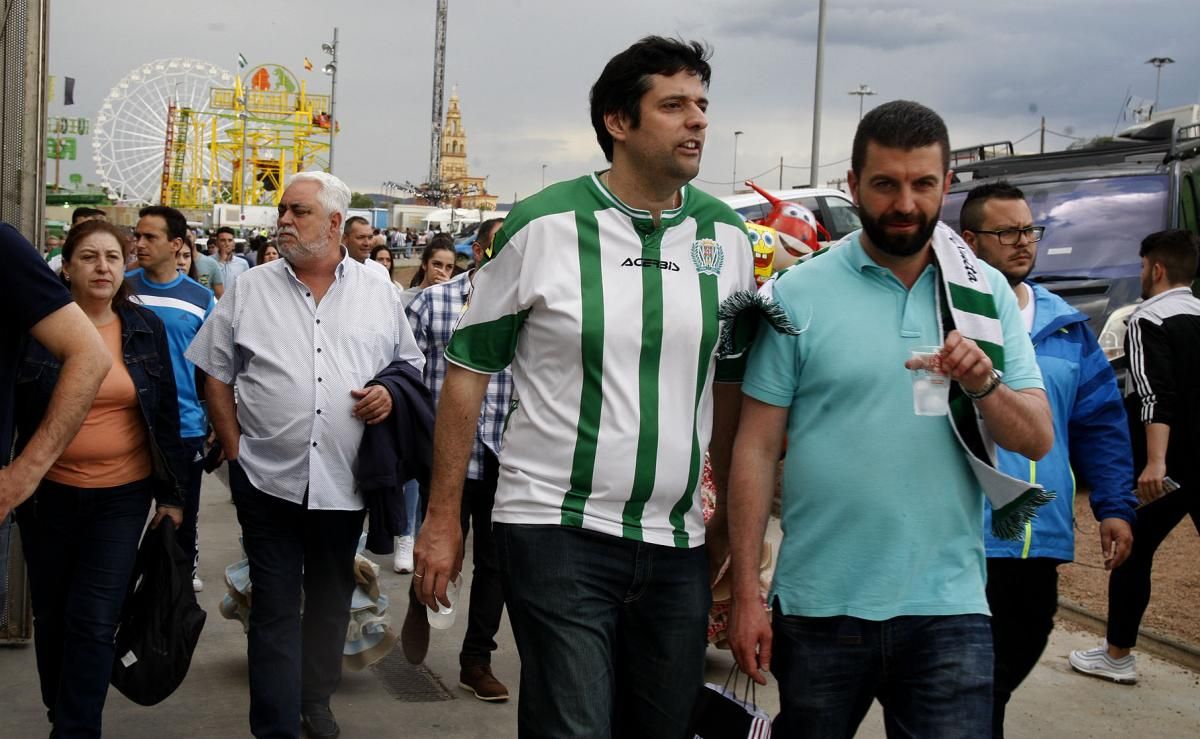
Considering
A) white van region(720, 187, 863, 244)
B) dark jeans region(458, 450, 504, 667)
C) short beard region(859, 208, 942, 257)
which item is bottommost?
dark jeans region(458, 450, 504, 667)

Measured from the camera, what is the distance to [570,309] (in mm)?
3244

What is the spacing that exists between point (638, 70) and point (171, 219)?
15.3 feet

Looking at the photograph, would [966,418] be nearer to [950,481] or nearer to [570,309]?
[950,481]

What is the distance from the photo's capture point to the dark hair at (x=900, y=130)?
3.09 meters

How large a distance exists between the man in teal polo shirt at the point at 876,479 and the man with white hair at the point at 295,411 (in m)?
2.15

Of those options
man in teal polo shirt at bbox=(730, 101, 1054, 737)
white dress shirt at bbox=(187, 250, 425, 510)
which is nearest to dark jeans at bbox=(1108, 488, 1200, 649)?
man in teal polo shirt at bbox=(730, 101, 1054, 737)

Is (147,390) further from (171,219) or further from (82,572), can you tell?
(171,219)

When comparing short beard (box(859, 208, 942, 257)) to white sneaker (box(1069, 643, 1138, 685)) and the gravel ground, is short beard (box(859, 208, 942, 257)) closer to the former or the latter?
white sneaker (box(1069, 643, 1138, 685))

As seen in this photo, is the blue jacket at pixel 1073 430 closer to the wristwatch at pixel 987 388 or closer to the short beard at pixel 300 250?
the wristwatch at pixel 987 388

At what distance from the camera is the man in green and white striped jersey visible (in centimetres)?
321

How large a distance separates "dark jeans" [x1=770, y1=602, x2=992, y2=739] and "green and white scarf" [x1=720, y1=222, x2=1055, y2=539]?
28cm

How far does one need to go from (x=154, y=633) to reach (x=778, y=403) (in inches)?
109

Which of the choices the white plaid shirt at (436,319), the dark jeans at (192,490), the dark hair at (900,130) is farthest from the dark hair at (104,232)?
the dark hair at (900,130)

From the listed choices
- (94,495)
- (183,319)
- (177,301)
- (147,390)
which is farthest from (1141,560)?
(177,301)
